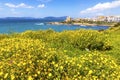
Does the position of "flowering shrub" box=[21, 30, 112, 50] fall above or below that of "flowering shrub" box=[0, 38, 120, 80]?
below

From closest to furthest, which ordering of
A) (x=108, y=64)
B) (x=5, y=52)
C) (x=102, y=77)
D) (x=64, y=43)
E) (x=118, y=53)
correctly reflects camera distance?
(x=102, y=77), (x=108, y=64), (x=5, y=52), (x=118, y=53), (x=64, y=43)

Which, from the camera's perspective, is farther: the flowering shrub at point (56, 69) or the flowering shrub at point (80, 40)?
the flowering shrub at point (80, 40)

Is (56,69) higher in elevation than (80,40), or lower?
higher

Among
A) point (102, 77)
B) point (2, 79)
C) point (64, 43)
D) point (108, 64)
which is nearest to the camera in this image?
point (2, 79)

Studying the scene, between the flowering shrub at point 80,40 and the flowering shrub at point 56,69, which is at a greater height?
the flowering shrub at point 56,69

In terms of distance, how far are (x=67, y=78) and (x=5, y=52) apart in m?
5.64

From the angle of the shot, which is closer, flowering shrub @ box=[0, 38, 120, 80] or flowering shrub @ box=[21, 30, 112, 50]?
flowering shrub @ box=[0, 38, 120, 80]

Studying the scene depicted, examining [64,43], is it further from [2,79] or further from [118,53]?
[2,79]

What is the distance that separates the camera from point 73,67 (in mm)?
9094

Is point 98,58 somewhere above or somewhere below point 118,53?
above

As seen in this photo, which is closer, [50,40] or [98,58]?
[98,58]

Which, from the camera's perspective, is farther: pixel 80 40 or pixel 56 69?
pixel 80 40

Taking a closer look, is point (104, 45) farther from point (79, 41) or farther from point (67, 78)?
point (67, 78)

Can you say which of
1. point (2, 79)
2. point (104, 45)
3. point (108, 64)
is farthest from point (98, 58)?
point (104, 45)
